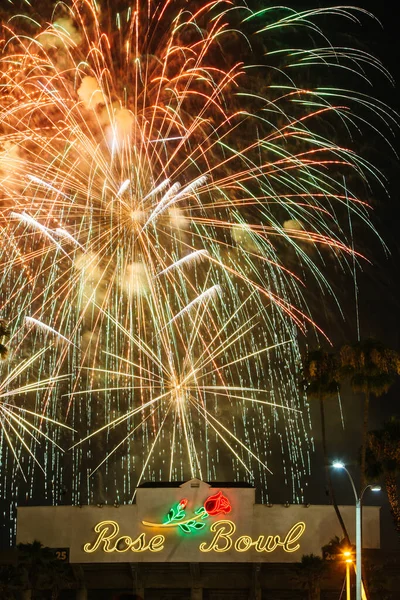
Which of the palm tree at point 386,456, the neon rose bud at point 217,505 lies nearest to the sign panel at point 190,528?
the neon rose bud at point 217,505

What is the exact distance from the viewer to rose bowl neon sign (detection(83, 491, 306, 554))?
188 ft

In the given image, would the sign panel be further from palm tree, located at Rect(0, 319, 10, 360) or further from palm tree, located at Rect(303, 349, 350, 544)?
palm tree, located at Rect(0, 319, 10, 360)

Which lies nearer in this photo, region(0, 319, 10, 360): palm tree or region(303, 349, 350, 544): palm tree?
region(0, 319, 10, 360): palm tree

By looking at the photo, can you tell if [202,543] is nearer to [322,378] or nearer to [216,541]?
[216,541]

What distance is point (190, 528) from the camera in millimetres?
57969

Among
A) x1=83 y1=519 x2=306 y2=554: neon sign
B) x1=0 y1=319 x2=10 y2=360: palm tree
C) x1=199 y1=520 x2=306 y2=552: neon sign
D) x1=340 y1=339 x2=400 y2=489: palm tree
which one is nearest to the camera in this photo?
x1=0 y1=319 x2=10 y2=360: palm tree

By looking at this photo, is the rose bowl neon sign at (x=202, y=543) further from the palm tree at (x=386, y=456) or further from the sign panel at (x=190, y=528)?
the palm tree at (x=386, y=456)

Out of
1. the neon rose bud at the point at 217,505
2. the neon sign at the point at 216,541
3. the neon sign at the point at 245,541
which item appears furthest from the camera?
the neon rose bud at the point at 217,505

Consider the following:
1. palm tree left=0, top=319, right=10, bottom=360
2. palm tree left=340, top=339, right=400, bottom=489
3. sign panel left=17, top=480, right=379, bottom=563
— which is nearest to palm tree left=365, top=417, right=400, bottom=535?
palm tree left=340, top=339, right=400, bottom=489

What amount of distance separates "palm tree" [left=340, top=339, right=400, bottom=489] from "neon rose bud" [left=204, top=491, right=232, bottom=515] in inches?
437

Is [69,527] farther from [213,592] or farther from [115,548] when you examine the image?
[213,592]

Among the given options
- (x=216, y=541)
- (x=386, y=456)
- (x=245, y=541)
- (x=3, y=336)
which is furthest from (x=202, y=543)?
(x=3, y=336)

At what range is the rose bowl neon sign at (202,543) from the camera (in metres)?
57.4

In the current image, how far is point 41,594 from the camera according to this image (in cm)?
5953
